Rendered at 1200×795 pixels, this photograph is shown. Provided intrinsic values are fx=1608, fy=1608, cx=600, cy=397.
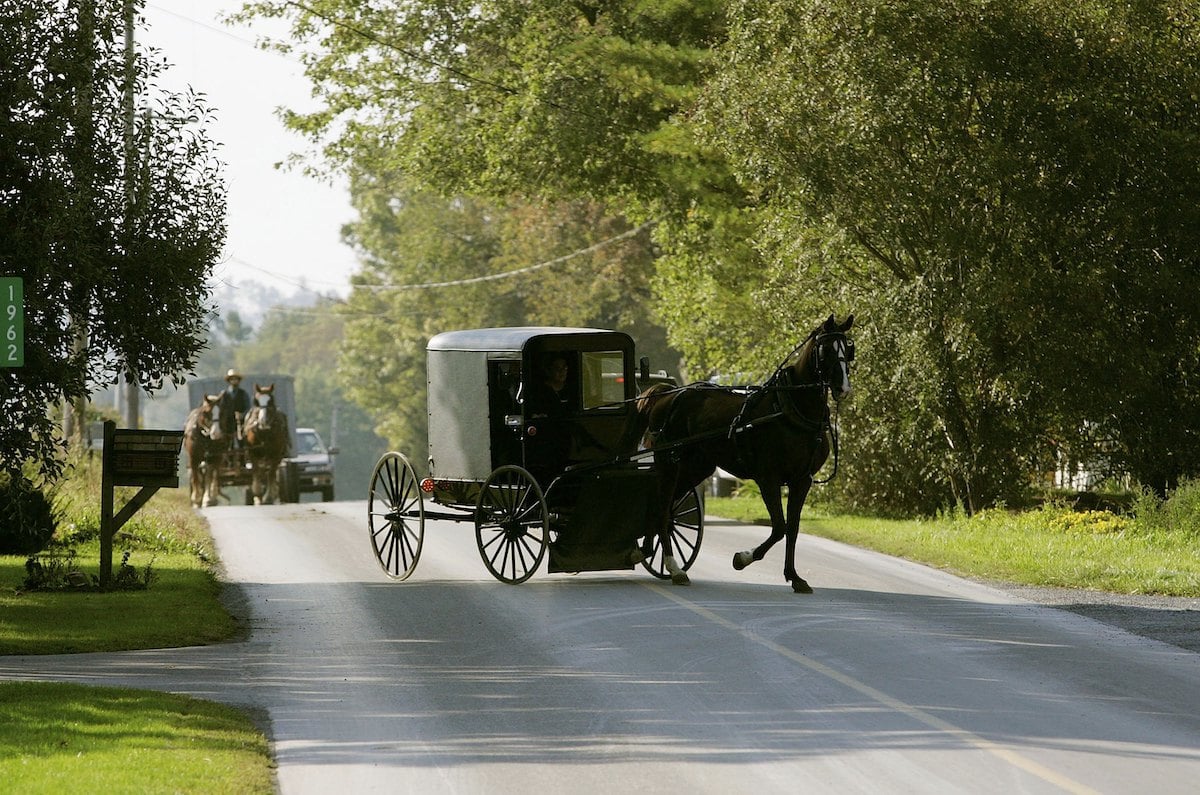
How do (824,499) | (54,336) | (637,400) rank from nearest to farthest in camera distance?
(54,336)
(637,400)
(824,499)

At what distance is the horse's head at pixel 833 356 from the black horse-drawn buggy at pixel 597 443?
2cm

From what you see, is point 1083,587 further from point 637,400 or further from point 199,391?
point 199,391

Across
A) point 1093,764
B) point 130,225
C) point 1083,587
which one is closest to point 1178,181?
point 1083,587

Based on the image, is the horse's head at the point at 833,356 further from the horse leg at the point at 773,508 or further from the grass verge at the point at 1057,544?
the grass verge at the point at 1057,544

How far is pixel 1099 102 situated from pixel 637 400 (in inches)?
378

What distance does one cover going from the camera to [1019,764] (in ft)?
28.3

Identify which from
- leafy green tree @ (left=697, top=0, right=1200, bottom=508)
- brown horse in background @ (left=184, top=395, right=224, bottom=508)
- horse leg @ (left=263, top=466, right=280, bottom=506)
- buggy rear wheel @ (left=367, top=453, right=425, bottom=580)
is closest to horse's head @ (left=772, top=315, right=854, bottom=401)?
buggy rear wheel @ (left=367, top=453, right=425, bottom=580)

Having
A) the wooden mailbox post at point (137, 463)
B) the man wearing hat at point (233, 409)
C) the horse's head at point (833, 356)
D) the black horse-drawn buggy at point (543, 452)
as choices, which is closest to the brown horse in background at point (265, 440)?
the man wearing hat at point (233, 409)

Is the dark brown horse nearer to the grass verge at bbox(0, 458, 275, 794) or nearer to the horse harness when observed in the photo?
the horse harness

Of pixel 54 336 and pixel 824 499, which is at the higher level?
pixel 54 336

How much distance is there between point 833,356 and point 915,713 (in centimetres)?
614

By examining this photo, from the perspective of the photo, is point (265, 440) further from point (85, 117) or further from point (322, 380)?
point (322, 380)

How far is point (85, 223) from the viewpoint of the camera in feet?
50.5

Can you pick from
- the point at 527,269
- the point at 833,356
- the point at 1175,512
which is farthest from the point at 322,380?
the point at 833,356
